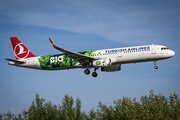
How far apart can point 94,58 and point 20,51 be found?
20.0m

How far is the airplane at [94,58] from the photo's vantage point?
76.2 meters

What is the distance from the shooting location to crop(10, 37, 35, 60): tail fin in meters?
90.9

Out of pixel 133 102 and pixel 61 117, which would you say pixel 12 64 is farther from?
pixel 133 102

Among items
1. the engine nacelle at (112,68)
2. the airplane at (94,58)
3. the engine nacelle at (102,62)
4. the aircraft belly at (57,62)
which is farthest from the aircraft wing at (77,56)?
the engine nacelle at (112,68)

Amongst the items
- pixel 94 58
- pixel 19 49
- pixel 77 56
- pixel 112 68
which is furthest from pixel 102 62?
pixel 19 49

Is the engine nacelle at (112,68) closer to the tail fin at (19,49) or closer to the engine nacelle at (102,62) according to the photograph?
the engine nacelle at (102,62)

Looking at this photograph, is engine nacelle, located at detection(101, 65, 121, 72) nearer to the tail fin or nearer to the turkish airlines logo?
the tail fin

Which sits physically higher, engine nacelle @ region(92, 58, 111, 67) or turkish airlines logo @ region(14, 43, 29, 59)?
turkish airlines logo @ region(14, 43, 29, 59)

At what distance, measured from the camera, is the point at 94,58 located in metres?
80.4

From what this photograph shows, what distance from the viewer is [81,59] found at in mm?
81188

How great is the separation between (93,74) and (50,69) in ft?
28.9

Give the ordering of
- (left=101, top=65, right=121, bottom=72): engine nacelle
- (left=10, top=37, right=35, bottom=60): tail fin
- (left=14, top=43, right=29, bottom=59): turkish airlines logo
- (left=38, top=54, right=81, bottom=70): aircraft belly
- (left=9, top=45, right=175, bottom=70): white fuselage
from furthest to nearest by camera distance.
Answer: (left=14, top=43, right=29, bottom=59): turkish airlines logo < (left=10, top=37, right=35, bottom=60): tail fin < (left=101, top=65, right=121, bottom=72): engine nacelle < (left=38, top=54, right=81, bottom=70): aircraft belly < (left=9, top=45, right=175, bottom=70): white fuselage

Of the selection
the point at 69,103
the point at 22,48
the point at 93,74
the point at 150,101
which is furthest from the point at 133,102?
the point at 22,48

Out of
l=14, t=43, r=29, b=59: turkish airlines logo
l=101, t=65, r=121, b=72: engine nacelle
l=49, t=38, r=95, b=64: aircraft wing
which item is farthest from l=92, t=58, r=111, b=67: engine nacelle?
l=14, t=43, r=29, b=59: turkish airlines logo
